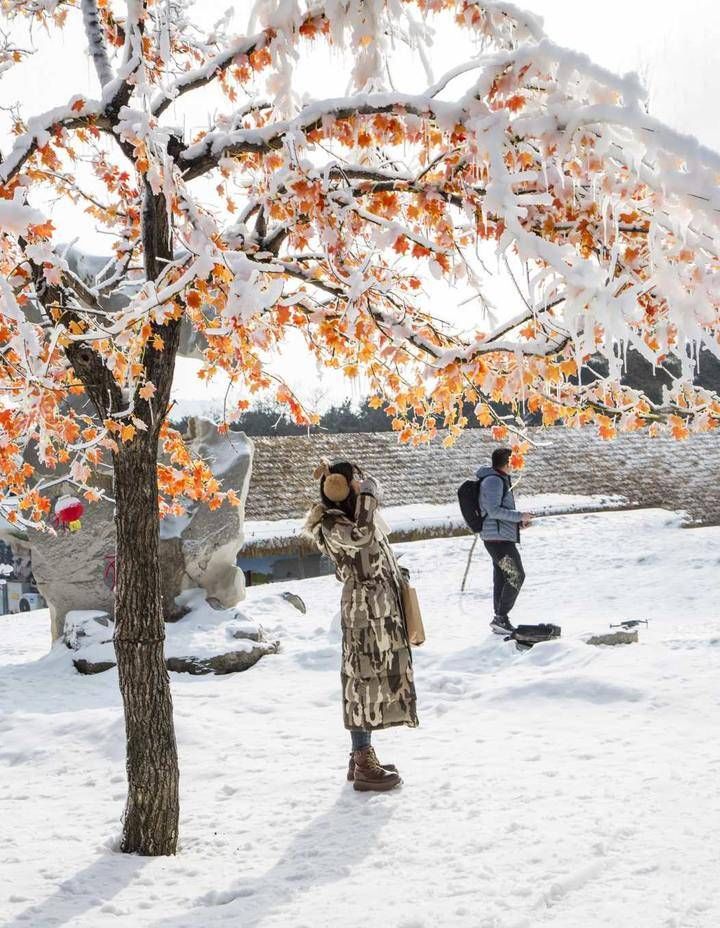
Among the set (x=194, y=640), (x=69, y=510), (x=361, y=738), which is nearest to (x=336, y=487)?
(x=361, y=738)

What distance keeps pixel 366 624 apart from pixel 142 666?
1205 mm

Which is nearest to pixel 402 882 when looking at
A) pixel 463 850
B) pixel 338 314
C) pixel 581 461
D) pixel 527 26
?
pixel 463 850

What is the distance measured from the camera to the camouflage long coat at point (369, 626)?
14.8 feet

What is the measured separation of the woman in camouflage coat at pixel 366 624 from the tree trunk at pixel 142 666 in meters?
1.00

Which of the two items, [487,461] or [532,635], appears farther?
[487,461]

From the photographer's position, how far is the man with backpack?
7.93 metres

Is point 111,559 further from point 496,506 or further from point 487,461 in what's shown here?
point 487,461

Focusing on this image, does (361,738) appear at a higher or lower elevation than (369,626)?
lower

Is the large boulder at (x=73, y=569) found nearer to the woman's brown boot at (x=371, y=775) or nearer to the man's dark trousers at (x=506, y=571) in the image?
the man's dark trousers at (x=506, y=571)

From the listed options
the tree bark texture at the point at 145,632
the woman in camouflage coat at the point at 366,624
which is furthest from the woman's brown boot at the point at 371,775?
the tree bark texture at the point at 145,632

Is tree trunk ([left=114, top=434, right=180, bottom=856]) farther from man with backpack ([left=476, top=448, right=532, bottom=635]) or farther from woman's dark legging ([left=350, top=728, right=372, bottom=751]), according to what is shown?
man with backpack ([left=476, top=448, right=532, bottom=635])

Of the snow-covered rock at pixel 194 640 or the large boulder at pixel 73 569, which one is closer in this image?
the snow-covered rock at pixel 194 640

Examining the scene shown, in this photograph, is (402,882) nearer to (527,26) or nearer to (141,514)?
(141,514)

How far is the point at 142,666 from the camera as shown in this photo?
3.94m
